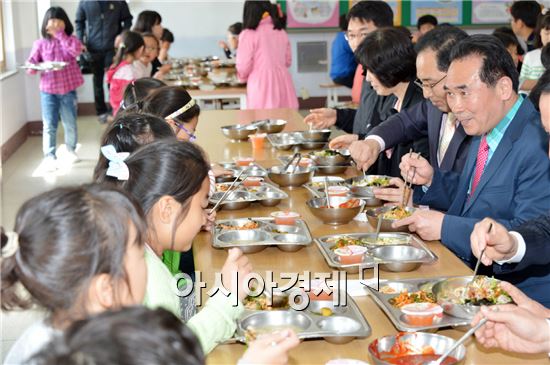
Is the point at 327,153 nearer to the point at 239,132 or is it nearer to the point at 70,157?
the point at 239,132

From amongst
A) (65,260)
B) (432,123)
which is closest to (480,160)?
(432,123)

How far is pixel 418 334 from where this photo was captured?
5.43ft

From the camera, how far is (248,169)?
3408 millimetres

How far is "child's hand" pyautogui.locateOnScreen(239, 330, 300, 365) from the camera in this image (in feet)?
4.72

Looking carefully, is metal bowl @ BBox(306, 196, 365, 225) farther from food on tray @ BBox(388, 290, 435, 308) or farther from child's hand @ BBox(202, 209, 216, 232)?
food on tray @ BBox(388, 290, 435, 308)

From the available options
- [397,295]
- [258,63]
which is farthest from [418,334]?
[258,63]

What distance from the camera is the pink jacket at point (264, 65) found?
5895mm

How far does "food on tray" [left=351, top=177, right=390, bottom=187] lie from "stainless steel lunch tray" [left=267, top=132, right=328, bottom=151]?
0.88 metres

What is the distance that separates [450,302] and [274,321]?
1.43ft

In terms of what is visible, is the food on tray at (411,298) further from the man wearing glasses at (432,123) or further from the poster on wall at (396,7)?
the poster on wall at (396,7)

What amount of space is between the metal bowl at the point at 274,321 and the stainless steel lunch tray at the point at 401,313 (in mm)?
202

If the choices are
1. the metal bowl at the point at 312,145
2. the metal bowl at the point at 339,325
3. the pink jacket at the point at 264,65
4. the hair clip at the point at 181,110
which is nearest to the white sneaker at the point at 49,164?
the pink jacket at the point at 264,65

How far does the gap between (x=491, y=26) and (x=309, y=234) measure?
8110 mm

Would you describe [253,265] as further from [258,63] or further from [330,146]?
[258,63]
